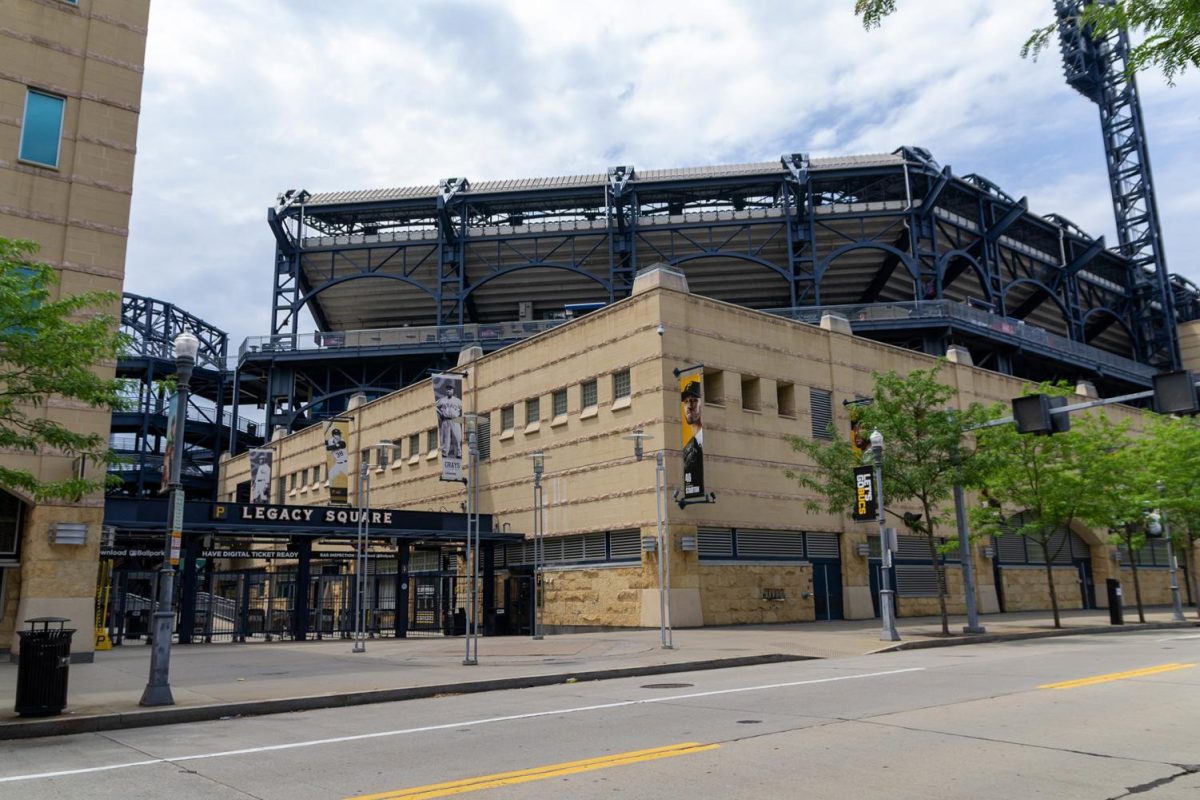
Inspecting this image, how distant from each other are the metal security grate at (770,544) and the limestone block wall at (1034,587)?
13.1 meters

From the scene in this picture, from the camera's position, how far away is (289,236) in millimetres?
63719

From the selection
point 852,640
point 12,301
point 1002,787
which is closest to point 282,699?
point 12,301

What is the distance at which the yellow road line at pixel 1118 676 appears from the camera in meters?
13.9

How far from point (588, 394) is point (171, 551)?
21.1 m

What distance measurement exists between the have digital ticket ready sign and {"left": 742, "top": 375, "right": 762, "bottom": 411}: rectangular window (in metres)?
7.69

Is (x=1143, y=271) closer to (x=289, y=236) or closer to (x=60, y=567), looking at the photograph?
(x=289, y=236)

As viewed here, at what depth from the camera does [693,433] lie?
29031 mm

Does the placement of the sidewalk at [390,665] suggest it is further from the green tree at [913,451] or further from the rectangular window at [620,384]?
the rectangular window at [620,384]

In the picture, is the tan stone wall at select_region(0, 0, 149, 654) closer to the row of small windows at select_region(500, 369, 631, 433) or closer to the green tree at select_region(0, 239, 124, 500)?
the green tree at select_region(0, 239, 124, 500)

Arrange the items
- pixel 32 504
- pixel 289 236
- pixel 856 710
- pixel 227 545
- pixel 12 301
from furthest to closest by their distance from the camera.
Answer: pixel 289 236 < pixel 227 545 < pixel 32 504 < pixel 12 301 < pixel 856 710

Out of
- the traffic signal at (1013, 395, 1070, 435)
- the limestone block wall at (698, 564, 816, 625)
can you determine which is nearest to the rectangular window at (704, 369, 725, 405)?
the limestone block wall at (698, 564, 816, 625)

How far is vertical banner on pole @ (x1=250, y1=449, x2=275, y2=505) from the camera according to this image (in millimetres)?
52159

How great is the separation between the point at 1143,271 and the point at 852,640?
6592cm

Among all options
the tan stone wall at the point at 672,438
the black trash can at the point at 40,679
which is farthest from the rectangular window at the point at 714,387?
the black trash can at the point at 40,679
